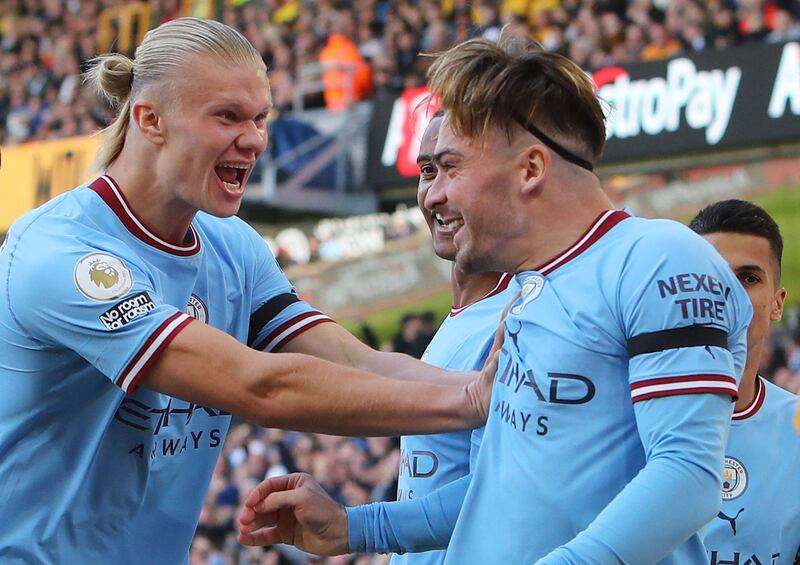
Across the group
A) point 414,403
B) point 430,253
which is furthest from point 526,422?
point 430,253

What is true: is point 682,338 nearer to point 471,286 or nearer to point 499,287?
point 499,287

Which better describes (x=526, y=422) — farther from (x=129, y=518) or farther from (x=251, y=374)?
(x=129, y=518)

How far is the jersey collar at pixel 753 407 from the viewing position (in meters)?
3.96

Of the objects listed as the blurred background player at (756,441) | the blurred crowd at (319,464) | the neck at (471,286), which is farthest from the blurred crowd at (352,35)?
Result: the blurred background player at (756,441)

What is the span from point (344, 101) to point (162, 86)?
14.6 metres

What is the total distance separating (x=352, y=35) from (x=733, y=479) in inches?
644

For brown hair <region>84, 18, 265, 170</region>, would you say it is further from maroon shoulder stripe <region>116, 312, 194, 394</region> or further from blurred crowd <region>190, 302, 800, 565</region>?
blurred crowd <region>190, 302, 800, 565</region>

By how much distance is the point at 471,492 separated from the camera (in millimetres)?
3035

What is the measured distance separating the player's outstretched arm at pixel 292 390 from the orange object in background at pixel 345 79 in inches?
587

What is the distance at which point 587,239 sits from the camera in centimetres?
296

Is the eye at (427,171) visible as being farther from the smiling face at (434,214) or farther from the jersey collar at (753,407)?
the jersey collar at (753,407)

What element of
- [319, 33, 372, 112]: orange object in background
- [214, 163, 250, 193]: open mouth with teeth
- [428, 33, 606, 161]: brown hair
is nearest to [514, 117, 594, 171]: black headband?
[428, 33, 606, 161]: brown hair

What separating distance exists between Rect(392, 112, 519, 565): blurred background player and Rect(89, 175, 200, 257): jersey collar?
0.81 meters

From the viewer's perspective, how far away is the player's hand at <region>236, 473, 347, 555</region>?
3.65 m
